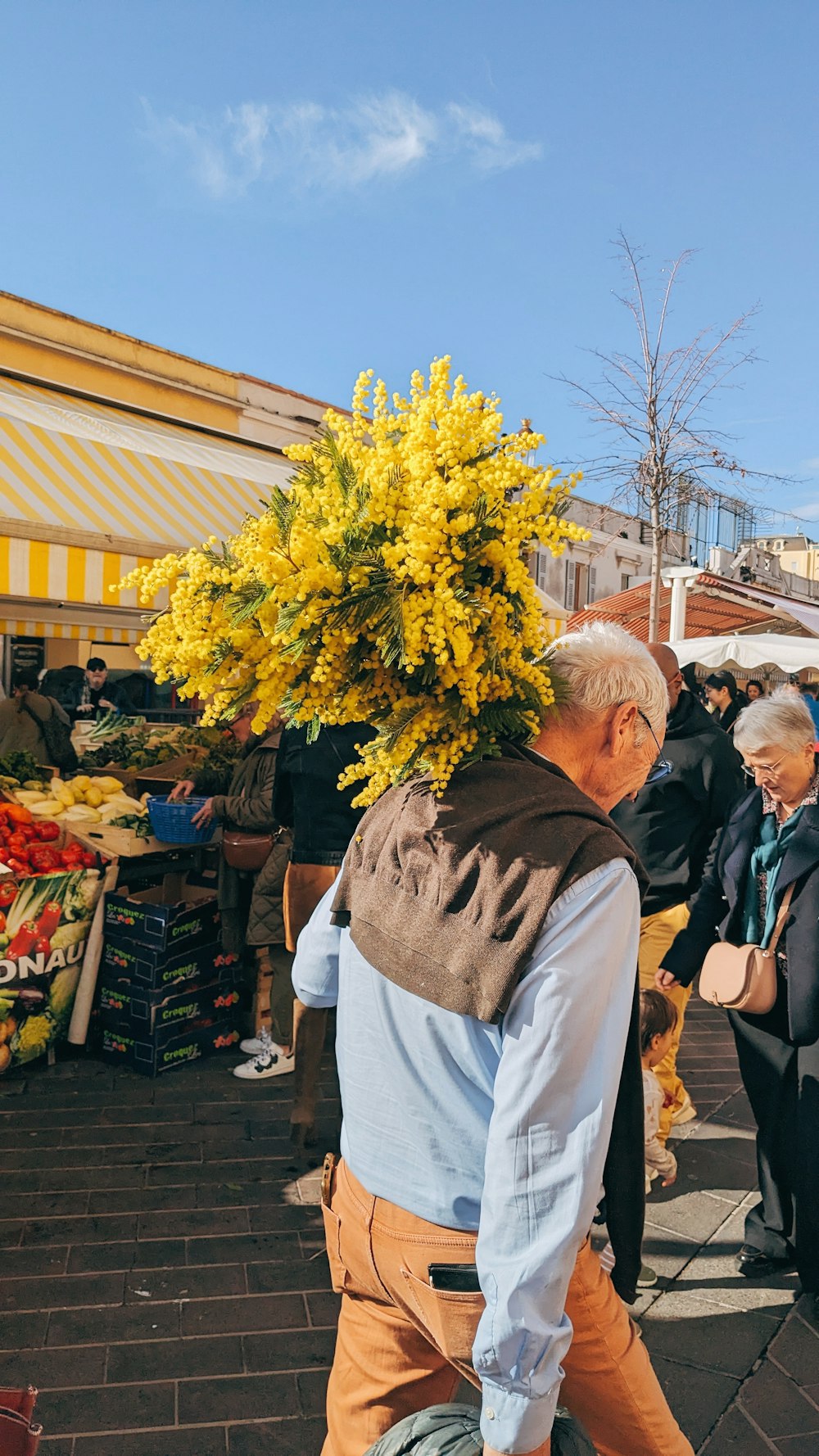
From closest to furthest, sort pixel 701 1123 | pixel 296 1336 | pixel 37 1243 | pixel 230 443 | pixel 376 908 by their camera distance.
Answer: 1. pixel 376 908
2. pixel 296 1336
3. pixel 37 1243
4. pixel 701 1123
5. pixel 230 443

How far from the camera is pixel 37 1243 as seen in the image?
339cm

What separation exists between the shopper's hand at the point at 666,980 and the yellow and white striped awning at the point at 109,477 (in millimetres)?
3327

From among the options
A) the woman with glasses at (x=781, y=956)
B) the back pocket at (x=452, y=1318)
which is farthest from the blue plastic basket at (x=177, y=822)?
the back pocket at (x=452, y=1318)

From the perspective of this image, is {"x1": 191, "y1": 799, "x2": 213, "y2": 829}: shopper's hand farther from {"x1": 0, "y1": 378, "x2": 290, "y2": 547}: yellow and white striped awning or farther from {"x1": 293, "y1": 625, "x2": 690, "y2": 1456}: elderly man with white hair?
{"x1": 293, "y1": 625, "x2": 690, "y2": 1456}: elderly man with white hair

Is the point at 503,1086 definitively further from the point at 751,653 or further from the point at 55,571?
the point at 751,653

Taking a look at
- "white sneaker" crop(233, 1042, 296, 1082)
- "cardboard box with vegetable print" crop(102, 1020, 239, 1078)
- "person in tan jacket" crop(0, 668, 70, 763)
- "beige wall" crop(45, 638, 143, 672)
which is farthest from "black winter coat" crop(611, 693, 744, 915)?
"beige wall" crop(45, 638, 143, 672)

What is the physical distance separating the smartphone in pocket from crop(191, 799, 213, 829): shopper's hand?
12.4 feet

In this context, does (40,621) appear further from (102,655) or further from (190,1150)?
(190,1150)

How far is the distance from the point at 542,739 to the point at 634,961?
1.41 ft

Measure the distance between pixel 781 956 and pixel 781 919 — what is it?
0.13 m

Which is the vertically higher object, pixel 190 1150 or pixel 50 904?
pixel 50 904

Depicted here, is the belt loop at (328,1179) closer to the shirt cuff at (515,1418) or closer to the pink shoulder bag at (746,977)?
the shirt cuff at (515,1418)

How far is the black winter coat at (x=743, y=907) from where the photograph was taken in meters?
3.13

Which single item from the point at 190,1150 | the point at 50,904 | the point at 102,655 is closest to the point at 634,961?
the point at 190,1150
